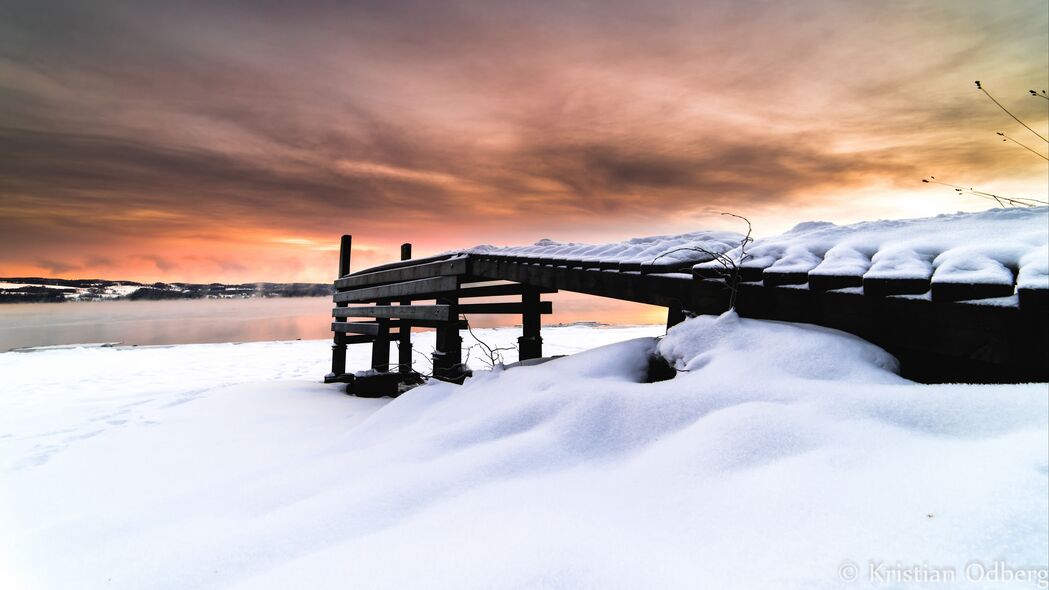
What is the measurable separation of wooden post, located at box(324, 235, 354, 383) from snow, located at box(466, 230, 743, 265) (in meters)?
6.10

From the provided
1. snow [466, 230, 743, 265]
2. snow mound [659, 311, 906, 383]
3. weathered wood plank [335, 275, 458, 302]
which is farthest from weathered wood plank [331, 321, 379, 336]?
snow mound [659, 311, 906, 383]

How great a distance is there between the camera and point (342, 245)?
33.8 ft

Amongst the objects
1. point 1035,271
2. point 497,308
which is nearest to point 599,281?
point 1035,271

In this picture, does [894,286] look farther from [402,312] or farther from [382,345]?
→ [382,345]

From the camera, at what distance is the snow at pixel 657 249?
3182 mm

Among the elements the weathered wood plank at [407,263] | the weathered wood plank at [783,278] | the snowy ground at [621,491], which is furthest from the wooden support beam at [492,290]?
the weathered wood plank at [783,278]

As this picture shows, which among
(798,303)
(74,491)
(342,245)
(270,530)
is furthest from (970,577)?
(342,245)

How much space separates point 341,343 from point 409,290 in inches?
150

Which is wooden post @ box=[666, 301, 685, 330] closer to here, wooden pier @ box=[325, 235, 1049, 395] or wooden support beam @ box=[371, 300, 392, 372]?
wooden pier @ box=[325, 235, 1049, 395]

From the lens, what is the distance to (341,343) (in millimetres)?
9766

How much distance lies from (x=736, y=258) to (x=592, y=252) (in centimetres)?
158

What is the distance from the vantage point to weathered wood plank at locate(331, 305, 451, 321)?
6159 millimetres

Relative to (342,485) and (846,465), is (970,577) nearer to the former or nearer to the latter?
(846,465)

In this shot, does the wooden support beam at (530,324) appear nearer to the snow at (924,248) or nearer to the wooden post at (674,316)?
the wooden post at (674,316)
